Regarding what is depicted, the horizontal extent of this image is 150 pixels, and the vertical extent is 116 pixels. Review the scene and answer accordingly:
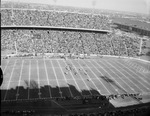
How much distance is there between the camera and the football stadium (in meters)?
25.0

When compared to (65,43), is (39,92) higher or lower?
lower

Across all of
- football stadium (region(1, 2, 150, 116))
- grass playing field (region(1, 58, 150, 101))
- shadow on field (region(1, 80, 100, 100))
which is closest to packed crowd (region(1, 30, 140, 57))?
football stadium (region(1, 2, 150, 116))

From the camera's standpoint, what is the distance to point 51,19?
5919 centimetres

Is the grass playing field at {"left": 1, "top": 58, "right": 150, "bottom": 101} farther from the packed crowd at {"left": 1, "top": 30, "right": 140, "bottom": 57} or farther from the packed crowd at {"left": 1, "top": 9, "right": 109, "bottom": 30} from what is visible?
the packed crowd at {"left": 1, "top": 9, "right": 109, "bottom": 30}

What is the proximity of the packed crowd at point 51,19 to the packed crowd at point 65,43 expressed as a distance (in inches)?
88.6

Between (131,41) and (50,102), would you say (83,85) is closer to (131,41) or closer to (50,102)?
(50,102)

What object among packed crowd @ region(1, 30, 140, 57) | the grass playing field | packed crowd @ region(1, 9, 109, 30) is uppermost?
packed crowd @ region(1, 9, 109, 30)

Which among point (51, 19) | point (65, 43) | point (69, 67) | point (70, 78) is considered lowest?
point (70, 78)

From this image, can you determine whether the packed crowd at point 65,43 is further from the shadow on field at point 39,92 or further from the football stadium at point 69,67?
the shadow on field at point 39,92

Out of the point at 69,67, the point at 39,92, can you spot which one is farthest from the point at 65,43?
the point at 39,92

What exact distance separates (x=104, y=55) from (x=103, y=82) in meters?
18.4

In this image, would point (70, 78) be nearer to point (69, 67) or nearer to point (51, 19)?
point (69, 67)

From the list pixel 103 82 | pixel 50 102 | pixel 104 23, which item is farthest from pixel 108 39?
pixel 50 102

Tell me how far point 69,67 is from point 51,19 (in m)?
23.6
